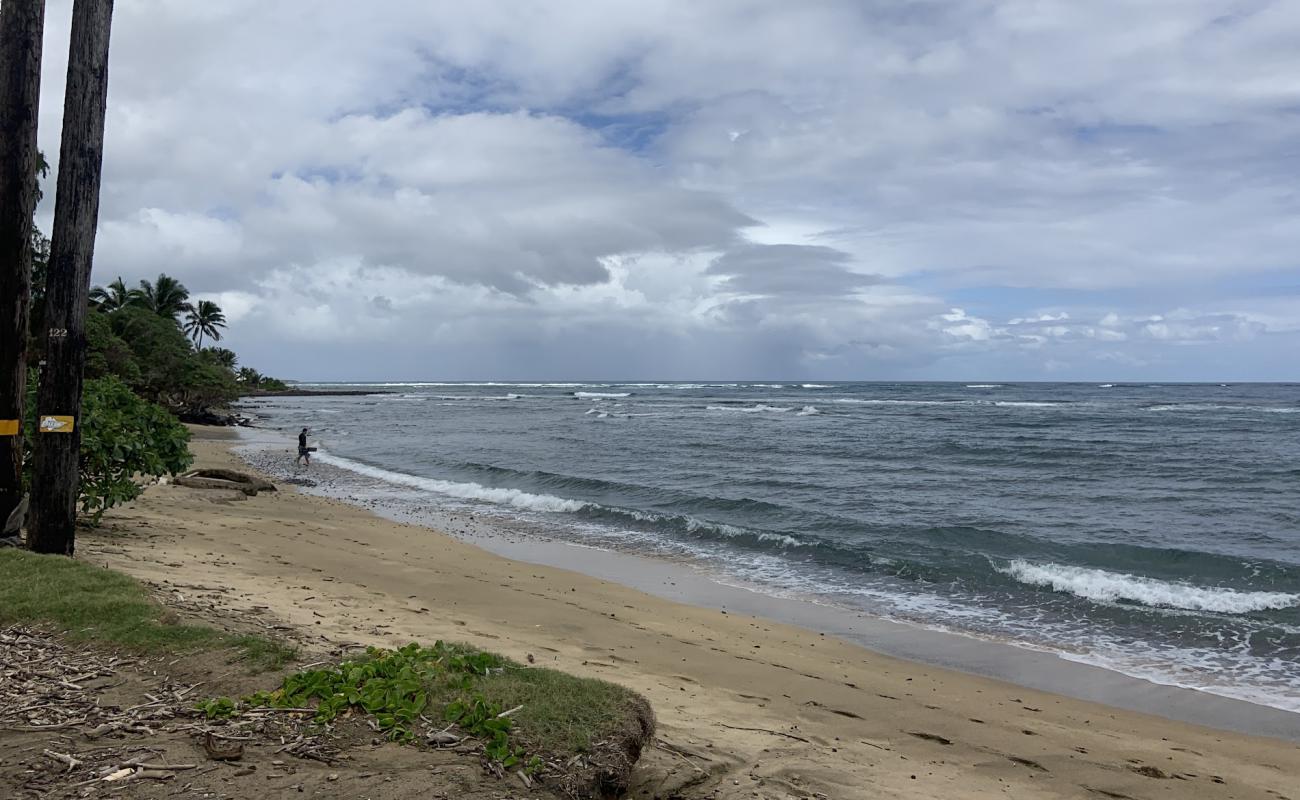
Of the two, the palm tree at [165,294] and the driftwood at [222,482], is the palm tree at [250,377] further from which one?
the driftwood at [222,482]

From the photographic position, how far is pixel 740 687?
676 centimetres

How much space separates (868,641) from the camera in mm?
9234

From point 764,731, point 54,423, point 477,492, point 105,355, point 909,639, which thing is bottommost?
point 477,492

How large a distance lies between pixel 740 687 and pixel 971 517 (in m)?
11.3

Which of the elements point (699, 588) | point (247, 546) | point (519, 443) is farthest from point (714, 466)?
point (247, 546)

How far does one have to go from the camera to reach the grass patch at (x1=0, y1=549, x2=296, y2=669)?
15.6 feet

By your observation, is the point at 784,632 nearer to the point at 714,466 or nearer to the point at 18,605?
the point at 18,605

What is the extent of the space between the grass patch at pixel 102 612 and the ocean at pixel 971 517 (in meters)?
7.95

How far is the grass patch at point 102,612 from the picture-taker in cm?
477

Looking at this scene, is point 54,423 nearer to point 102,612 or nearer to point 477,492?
point 102,612

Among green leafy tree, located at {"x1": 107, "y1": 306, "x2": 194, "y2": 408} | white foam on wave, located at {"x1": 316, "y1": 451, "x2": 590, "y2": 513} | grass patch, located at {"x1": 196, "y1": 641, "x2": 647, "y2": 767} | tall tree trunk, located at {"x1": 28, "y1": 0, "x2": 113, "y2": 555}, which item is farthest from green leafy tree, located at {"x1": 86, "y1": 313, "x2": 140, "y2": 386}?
grass patch, located at {"x1": 196, "y1": 641, "x2": 647, "y2": 767}

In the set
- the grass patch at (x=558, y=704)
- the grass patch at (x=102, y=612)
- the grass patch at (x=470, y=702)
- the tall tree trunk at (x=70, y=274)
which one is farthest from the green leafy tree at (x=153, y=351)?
the grass patch at (x=558, y=704)

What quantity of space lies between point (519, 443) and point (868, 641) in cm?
2670

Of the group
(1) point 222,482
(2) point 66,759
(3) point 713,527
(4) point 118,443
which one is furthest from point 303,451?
(2) point 66,759
